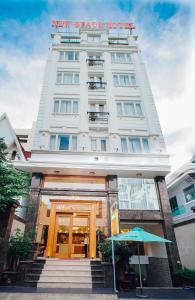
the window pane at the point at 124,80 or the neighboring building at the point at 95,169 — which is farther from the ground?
the window pane at the point at 124,80

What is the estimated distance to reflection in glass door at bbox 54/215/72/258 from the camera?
37.2 ft

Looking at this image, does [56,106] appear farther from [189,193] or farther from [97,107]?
[189,193]

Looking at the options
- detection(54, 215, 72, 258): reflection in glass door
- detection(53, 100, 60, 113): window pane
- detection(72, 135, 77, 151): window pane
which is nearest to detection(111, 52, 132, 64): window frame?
detection(53, 100, 60, 113): window pane

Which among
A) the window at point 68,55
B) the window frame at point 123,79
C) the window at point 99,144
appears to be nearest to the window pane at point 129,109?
the window frame at point 123,79

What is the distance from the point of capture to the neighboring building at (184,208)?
31.9 feet

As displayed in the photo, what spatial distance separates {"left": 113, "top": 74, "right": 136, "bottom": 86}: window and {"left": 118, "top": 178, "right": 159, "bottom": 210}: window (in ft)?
28.2

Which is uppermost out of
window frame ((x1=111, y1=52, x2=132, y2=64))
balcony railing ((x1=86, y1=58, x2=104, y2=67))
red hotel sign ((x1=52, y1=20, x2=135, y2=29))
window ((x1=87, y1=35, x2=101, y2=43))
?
red hotel sign ((x1=52, y1=20, x2=135, y2=29))

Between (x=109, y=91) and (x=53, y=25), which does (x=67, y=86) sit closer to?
(x=109, y=91)

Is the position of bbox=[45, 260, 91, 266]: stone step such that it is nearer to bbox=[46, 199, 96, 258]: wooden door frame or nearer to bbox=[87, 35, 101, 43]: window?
bbox=[46, 199, 96, 258]: wooden door frame

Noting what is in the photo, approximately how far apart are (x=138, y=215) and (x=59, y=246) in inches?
195

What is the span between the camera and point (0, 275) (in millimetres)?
7422

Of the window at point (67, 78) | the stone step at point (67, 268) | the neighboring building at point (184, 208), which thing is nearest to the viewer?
the stone step at point (67, 268)

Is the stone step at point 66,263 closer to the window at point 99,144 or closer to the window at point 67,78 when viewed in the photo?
the window at point 99,144

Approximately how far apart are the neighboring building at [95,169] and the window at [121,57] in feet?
10.8
